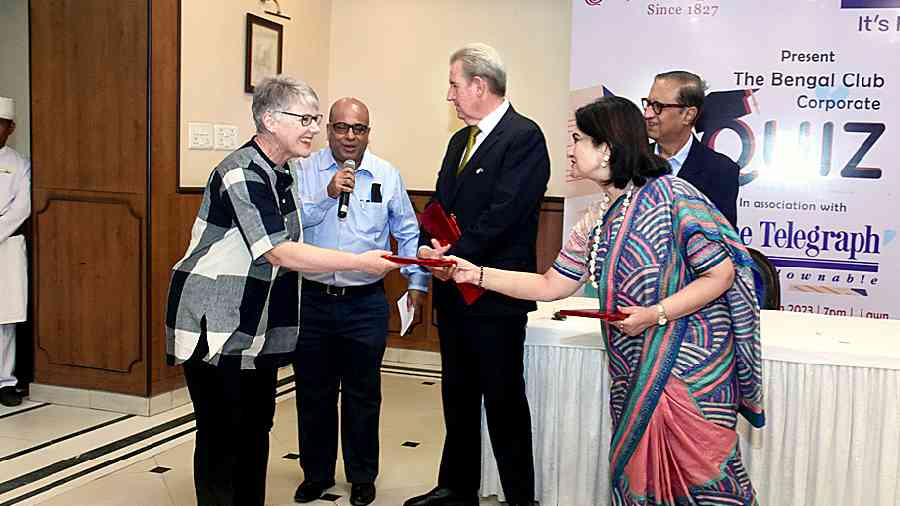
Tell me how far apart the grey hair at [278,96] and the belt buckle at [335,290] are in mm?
1006

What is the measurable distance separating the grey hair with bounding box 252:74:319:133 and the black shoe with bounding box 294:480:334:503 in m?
1.65

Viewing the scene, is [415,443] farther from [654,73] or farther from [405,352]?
[654,73]

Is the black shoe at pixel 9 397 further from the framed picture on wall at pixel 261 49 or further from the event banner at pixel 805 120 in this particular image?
the event banner at pixel 805 120

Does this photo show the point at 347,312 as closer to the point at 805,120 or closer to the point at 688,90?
the point at 688,90

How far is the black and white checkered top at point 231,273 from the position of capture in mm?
2797

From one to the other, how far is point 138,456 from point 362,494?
4.03 feet

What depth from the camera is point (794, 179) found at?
5289 millimetres

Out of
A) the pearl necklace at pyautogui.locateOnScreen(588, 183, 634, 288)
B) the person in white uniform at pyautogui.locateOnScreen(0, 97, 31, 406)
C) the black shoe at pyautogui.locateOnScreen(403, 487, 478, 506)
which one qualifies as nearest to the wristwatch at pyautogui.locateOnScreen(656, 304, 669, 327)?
the pearl necklace at pyautogui.locateOnScreen(588, 183, 634, 288)

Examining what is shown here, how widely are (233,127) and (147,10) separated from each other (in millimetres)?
983

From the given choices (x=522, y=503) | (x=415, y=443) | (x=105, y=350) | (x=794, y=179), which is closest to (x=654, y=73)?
(x=794, y=179)

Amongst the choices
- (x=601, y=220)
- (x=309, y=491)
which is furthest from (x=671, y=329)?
(x=309, y=491)

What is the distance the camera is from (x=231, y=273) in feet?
9.28

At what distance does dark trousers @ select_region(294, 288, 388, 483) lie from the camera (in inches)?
152

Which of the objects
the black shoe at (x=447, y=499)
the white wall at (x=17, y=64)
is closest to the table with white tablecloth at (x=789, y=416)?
the black shoe at (x=447, y=499)
